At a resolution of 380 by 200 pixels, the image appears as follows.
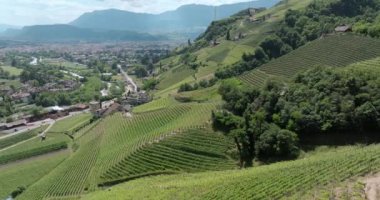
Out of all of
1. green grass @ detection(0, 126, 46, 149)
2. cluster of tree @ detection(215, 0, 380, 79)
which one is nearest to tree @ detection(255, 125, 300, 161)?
cluster of tree @ detection(215, 0, 380, 79)

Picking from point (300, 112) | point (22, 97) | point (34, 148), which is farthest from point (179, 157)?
point (22, 97)

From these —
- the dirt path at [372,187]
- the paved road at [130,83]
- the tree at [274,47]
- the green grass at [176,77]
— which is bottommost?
the paved road at [130,83]

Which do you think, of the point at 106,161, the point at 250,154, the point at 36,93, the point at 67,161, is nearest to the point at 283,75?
the point at 250,154

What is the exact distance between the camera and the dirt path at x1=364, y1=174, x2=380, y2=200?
89.5 ft

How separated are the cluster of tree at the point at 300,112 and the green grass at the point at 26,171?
28.0m

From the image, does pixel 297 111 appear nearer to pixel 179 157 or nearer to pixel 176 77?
pixel 179 157

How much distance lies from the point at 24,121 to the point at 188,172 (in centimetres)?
6626

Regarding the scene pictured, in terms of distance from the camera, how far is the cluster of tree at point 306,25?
3885 inches

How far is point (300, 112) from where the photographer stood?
47.7m

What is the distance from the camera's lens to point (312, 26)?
349 ft

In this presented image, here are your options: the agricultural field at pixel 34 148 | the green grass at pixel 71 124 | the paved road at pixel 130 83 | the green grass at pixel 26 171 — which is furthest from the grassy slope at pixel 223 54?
the green grass at pixel 26 171

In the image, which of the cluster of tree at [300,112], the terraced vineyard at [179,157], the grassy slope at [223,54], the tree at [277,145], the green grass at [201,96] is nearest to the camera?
the cluster of tree at [300,112]

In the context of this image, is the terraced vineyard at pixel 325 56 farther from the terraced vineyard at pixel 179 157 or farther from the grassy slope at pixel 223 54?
the grassy slope at pixel 223 54

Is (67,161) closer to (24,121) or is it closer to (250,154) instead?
(250,154)
